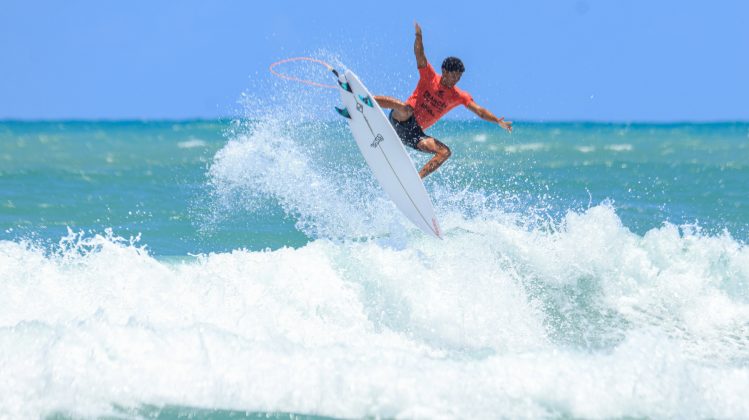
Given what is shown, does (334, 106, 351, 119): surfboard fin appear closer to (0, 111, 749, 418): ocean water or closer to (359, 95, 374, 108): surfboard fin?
(359, 95, 374, 108): surfboard fin

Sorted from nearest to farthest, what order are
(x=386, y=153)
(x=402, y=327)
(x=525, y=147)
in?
(x=402, y=327)
(x=386, y=153)
(x=525, y=147)

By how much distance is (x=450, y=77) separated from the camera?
766cm

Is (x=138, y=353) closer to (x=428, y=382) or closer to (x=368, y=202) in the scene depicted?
(x=428, y=382)

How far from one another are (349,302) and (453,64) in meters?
2.23

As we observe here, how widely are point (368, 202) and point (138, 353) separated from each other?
4.24 meters

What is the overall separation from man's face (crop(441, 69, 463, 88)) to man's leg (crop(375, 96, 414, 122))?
0.45m

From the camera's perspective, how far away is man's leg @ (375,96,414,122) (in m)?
8.01

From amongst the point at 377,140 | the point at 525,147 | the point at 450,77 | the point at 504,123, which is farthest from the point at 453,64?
the point at 525,147

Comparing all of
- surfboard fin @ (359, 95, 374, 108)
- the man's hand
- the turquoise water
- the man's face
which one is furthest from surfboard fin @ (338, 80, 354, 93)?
the turquoise water

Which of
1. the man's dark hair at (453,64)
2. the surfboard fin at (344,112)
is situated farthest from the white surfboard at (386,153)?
the man's dark hair at (453,64)

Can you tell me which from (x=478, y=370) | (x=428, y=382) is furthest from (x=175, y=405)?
(x=478, y=370)

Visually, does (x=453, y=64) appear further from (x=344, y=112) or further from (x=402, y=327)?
(x=402, y=327)

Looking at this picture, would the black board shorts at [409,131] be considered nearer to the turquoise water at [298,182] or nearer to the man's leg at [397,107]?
the man's leg at [397,107]

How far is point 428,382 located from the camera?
18.4 feet
